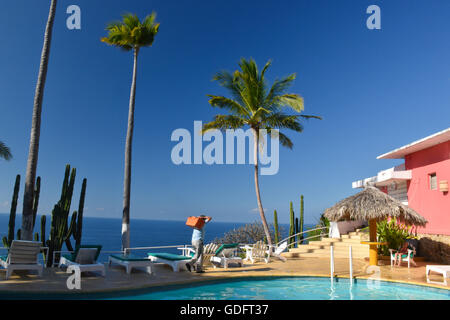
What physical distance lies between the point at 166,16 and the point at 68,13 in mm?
14653

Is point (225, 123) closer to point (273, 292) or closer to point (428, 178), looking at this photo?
point (428, 178)

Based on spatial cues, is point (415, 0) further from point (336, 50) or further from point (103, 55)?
point (103, 55)

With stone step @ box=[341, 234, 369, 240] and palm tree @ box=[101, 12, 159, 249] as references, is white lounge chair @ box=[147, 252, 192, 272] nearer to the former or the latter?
palm tree @ box=[101, 12, 159, 249]

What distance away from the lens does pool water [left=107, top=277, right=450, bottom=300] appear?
6910mm

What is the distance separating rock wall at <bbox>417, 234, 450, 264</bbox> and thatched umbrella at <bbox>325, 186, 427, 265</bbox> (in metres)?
1.20

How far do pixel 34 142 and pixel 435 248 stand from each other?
1300cm

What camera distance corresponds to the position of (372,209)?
10195mm

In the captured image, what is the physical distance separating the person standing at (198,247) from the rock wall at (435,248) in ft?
25.9

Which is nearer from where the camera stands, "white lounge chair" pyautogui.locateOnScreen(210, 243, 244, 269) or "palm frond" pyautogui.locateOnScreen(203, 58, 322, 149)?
"white lounge chair" pyautogui.locateOnScreen(210, 243, 244, 269)

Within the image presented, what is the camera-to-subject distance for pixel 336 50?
2186 centimetres

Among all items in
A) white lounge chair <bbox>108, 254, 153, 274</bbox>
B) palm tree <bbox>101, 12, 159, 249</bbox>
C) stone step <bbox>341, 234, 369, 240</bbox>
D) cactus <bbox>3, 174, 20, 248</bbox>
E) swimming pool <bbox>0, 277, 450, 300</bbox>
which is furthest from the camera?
stone step <bbox>341, 234, 369, 240</bbox>
